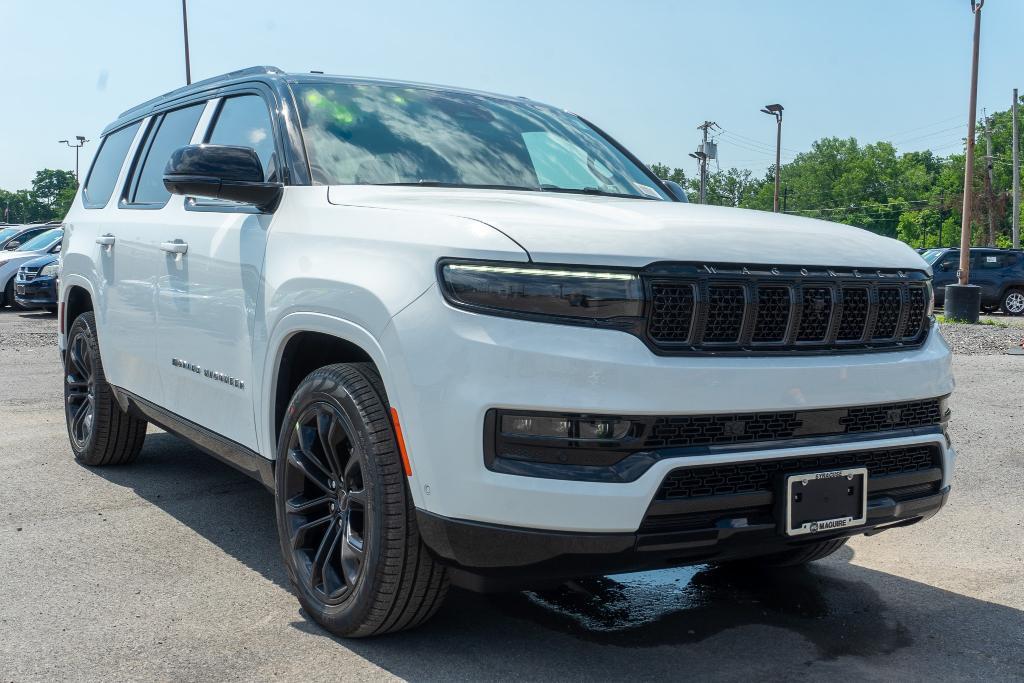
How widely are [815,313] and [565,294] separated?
32.2 inches

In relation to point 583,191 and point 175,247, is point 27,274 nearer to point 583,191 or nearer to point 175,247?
point 175,247

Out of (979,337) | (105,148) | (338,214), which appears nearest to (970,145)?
(979,337)

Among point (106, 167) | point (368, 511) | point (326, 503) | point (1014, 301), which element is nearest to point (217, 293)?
point (326, 503)

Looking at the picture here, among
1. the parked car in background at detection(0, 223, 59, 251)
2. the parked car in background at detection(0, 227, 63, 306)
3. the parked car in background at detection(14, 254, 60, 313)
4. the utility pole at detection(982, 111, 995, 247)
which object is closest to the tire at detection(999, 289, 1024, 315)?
the parked car in background at detection(14, 254, 60, 313)

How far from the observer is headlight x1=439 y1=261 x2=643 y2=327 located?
2.83 metres

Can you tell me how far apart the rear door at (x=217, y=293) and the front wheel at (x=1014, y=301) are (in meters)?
24.0

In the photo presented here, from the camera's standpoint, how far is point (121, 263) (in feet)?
17.1

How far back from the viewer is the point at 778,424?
9.87 ft

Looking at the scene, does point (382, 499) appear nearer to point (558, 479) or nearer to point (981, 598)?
point (558, 479)

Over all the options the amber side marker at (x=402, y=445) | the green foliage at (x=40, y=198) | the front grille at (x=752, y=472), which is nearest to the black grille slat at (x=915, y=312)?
the front grille at (x=752, y=472)

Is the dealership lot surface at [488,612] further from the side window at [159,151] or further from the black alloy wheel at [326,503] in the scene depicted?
the side window at [159,151]

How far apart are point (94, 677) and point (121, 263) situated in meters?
2.59

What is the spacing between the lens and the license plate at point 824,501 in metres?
2.99

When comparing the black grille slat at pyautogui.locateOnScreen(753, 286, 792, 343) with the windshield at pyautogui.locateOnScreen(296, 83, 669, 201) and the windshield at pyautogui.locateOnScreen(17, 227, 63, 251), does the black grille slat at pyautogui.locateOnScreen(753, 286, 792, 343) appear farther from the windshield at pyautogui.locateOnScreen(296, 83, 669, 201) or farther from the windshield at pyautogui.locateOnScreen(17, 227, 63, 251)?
the windshield at pyautogui.locateOnScreen(17, 227, 63, 251)
